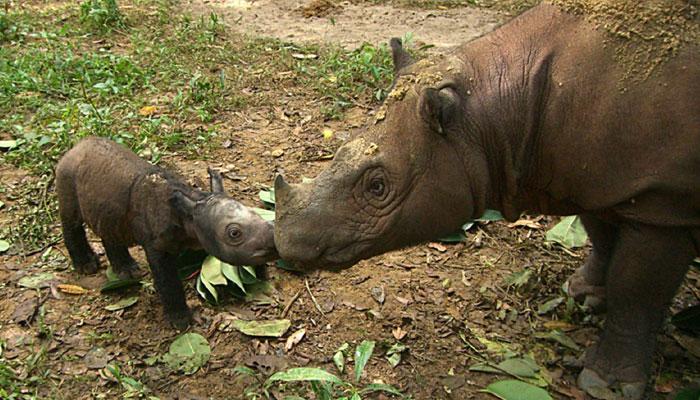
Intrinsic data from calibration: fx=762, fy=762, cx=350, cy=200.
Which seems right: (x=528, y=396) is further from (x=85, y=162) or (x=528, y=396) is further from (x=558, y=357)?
(x=85, y=162)

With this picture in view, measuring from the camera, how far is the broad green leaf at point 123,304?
5.27 meters

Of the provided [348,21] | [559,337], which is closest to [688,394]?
[559,337]

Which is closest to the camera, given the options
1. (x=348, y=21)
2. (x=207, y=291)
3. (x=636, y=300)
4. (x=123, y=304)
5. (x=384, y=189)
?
(x=384, y=189)

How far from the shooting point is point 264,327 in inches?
200

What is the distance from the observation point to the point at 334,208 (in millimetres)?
4148

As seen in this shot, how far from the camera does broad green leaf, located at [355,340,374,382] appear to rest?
447cm

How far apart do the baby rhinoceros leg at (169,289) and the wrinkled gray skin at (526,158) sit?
1187 millimetres

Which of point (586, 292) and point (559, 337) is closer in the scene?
point (559, 337)

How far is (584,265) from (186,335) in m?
2.83

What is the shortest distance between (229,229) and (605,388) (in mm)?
2549

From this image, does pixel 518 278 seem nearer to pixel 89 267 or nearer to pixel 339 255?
pixel 339 255

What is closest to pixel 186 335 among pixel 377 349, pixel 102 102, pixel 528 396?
pixel 377 349

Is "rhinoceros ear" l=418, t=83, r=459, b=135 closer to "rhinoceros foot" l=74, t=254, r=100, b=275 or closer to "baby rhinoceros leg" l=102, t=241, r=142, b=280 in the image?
"baby rhinoceros leg" l=102, t=241, r=142, b=280

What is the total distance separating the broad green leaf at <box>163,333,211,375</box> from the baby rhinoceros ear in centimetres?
81
